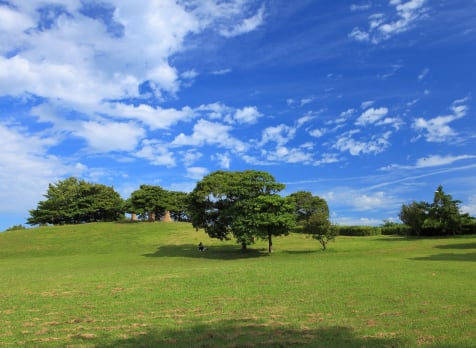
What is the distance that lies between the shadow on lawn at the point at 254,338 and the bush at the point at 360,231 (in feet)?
210

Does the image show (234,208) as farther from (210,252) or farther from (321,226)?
(321,226)

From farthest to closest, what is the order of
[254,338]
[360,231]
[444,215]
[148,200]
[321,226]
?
1. [148,200]
2. [360,231]
3. [444,215]
4. [321,226]
5. [254,338]

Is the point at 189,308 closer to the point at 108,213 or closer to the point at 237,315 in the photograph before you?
the point at 237,315

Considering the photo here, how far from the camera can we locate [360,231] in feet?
237

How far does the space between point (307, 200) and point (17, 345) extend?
7692cm

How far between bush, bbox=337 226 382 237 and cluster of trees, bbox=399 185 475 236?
823 cm

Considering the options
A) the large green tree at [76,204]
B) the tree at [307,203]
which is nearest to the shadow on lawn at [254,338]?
the tree at [307,203]

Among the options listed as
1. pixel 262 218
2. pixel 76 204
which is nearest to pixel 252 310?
pixel 262 218

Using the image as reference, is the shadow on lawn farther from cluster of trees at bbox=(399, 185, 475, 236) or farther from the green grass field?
cluster of trees at bbox=(399, 185, 475, 236)

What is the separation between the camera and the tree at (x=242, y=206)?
1670 inches

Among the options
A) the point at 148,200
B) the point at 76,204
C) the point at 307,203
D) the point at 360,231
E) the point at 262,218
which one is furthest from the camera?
the point at 76,204

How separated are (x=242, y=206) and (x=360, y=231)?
3795 cm

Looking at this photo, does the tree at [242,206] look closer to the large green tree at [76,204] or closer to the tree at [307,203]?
the tree at [307,203]

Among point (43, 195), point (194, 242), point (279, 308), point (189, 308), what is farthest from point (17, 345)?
point (43, 195)
